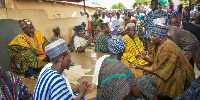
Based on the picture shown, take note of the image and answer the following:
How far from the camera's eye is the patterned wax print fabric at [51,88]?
166 cm

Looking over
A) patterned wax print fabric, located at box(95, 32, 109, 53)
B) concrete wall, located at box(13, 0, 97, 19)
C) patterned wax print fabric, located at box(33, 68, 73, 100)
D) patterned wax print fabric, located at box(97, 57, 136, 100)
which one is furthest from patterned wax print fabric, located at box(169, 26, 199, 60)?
concrete wall, located at box(13, 0, 97, 19)

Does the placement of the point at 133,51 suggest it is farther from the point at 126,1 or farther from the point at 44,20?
the point at 126,1

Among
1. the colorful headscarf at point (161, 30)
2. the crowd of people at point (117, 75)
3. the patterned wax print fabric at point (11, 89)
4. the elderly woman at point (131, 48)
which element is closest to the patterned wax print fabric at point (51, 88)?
the crowd of people at point (117, 75)

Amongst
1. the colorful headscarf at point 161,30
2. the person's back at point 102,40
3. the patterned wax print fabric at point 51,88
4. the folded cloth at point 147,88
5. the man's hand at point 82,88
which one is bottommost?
the folded cloth at point 147,88

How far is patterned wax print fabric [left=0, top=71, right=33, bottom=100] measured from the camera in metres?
1.97

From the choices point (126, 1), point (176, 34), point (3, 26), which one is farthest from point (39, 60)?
point (126, 1)

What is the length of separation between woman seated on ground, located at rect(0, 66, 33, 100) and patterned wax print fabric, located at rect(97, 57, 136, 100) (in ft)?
3.84

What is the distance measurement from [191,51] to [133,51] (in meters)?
1.46

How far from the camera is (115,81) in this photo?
2043mm

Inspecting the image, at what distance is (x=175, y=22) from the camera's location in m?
4.55

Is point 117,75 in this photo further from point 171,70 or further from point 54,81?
point 171,70

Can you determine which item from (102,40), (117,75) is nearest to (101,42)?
(102,40)

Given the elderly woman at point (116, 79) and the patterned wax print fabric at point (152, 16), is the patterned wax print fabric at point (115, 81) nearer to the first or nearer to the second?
the elderly woman at point (116, 79)

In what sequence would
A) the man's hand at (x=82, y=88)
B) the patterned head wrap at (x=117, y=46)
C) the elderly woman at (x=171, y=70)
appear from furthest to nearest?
the elderly woman at (x=171, y=70) < the patterned head wrap at (x=117, y=46) < the man's hand at (x=82, y=88)
